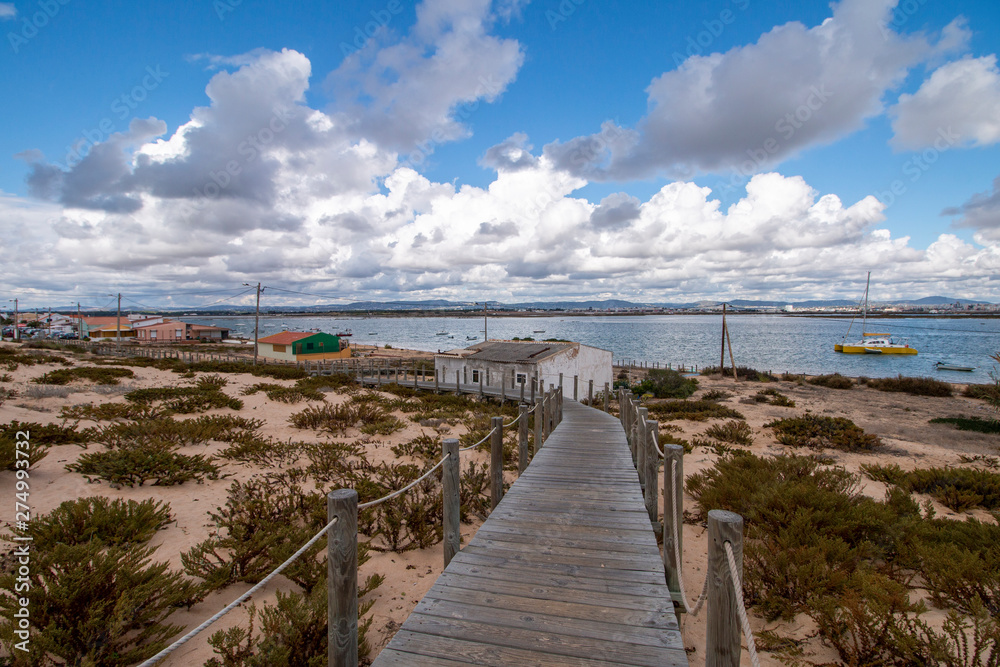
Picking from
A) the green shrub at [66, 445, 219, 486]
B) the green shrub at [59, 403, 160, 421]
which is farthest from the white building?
the green shrub at [66, 445, 219, 486]

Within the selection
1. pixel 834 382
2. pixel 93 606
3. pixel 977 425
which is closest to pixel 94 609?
pixel 93 606

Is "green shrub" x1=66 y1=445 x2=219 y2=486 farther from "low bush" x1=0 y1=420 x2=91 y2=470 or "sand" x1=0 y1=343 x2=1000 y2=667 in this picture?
"low bush" x1=0 y1=420 x2=91 y2=470

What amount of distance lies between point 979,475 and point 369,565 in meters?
11.8

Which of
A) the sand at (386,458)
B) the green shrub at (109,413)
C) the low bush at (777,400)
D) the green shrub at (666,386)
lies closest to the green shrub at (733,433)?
the sand at (386,458)

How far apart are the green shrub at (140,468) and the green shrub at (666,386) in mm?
27516

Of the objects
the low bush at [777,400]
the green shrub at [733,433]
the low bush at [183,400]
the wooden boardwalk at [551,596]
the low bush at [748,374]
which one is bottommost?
the low bush at [748,374]

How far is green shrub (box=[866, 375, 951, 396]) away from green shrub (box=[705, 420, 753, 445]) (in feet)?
86.2

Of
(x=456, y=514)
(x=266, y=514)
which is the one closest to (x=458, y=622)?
(x=456, y=514)

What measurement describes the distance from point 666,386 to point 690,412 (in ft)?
40.8

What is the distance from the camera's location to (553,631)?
315cm

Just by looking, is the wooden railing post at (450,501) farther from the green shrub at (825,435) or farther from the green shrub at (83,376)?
the green shrub at (83,376)

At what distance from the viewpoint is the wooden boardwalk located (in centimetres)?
295

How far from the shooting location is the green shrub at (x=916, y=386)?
1199 inches

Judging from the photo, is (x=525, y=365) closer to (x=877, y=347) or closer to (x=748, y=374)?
(x=748, y=374)
